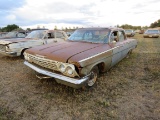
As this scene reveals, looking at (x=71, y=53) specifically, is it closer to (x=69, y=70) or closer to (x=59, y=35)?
(x=69, y=70)

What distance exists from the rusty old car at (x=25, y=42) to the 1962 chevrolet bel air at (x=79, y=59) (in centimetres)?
277

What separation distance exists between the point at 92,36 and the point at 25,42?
3.84 meters

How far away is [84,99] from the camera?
3.42m

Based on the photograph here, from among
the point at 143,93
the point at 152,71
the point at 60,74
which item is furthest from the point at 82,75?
the point at 152,71

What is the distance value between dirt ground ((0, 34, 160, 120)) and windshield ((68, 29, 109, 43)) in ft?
4.05

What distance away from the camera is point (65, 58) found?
3186 millimetres

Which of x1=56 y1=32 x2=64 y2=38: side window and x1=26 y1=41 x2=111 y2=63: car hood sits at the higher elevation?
x1=56 y1=32 x2=64 y2=38: side window

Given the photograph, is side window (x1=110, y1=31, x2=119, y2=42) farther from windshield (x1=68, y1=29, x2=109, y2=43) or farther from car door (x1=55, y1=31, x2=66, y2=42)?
car door (x1=55, y1=31, x2=66, y2=42)

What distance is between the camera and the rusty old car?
656 centimetres

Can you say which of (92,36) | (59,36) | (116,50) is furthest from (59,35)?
(116,50)

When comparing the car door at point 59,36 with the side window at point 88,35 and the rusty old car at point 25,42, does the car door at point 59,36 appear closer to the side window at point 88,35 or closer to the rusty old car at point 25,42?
the rusty old car at point 25,42

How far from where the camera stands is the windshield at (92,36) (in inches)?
179

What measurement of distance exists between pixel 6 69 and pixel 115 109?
4.58 meters

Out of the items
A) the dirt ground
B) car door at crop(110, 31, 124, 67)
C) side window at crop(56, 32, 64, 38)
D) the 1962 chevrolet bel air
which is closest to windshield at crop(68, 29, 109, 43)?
the 1962 chevrolet bel air
